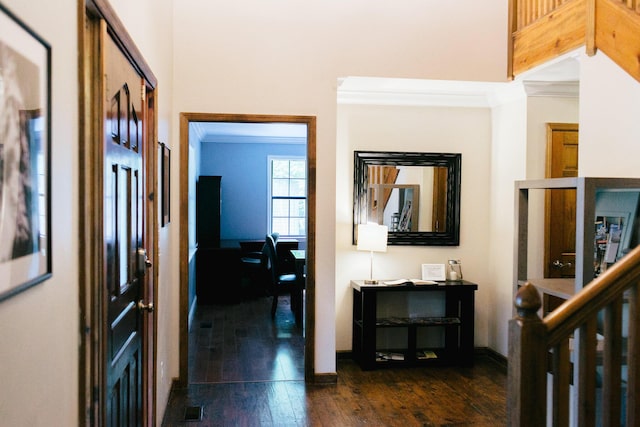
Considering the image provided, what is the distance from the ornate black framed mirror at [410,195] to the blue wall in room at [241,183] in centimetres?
456

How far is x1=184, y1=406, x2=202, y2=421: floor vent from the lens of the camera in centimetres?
386

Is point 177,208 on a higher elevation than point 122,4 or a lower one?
lower

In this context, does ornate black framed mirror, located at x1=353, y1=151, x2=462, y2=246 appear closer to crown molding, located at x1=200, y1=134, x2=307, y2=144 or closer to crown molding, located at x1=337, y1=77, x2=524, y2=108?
crown molding, located at x1=337, y1=77, x2=524, y2=108

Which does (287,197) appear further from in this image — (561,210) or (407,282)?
(561,210)

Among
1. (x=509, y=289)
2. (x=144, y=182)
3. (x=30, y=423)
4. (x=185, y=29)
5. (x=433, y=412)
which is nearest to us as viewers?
(x=30, y=423)

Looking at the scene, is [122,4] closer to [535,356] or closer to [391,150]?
[535,356]

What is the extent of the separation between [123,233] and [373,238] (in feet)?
9.82

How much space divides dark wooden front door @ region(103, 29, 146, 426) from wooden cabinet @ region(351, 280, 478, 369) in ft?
8.27

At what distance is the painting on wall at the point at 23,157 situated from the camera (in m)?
1.09

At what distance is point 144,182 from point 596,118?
265 cm

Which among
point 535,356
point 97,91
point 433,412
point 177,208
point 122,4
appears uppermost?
point 122,4

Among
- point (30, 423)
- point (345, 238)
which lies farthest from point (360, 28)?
point (30, 423)

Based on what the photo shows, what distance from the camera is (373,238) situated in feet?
16.7

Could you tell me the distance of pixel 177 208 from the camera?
4488mm
